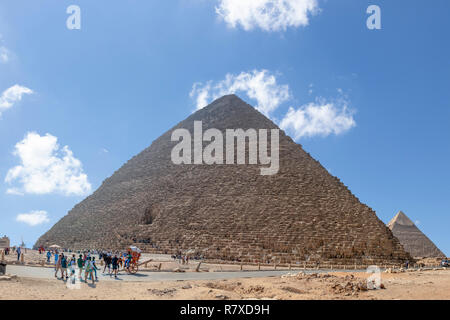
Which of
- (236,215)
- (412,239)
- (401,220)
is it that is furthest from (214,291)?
(401,220)

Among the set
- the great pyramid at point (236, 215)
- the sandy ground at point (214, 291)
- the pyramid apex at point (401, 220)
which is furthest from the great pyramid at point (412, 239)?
the sandy ground at point (214, 291)

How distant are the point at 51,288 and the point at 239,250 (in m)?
15.4

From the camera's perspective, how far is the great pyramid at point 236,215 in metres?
25.3

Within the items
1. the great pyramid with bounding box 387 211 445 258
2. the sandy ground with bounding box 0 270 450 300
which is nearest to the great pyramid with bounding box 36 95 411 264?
the sandy ground with bounding box 0 270 450 300

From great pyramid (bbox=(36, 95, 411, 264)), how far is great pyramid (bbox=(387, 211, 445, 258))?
76.6 ft

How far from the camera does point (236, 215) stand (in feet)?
95.3

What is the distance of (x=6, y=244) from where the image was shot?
39.1 meters

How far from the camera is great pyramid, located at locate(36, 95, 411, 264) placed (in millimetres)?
25328

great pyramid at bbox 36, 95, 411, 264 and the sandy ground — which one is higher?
great pyramid at bbox 36, 95, 411, 264

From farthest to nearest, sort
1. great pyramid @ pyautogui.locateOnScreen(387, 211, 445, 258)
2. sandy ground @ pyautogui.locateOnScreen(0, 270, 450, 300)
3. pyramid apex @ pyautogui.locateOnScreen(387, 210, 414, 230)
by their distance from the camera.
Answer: pyramid apex @ pyautogui.locateOnScreen(387, 210, 414, 230) → great pyramid @ pyautogui.locateOnScreen(387, 211, 445, 258) → sandy ground @ pyautogui.locateOnScreen(0, 270, 450, 300)

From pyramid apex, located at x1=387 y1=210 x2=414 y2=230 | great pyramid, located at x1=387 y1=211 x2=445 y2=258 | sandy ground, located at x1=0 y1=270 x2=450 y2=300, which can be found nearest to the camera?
sandy ground, located at x1=0 y1=270 x2=450 y2=300

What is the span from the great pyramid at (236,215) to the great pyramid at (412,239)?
23.4 m

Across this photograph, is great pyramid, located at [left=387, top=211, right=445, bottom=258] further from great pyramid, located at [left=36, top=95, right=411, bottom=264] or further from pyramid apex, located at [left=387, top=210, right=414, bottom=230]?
great pyramid, located at [left=36, top=95, right=411, bottom=264]
